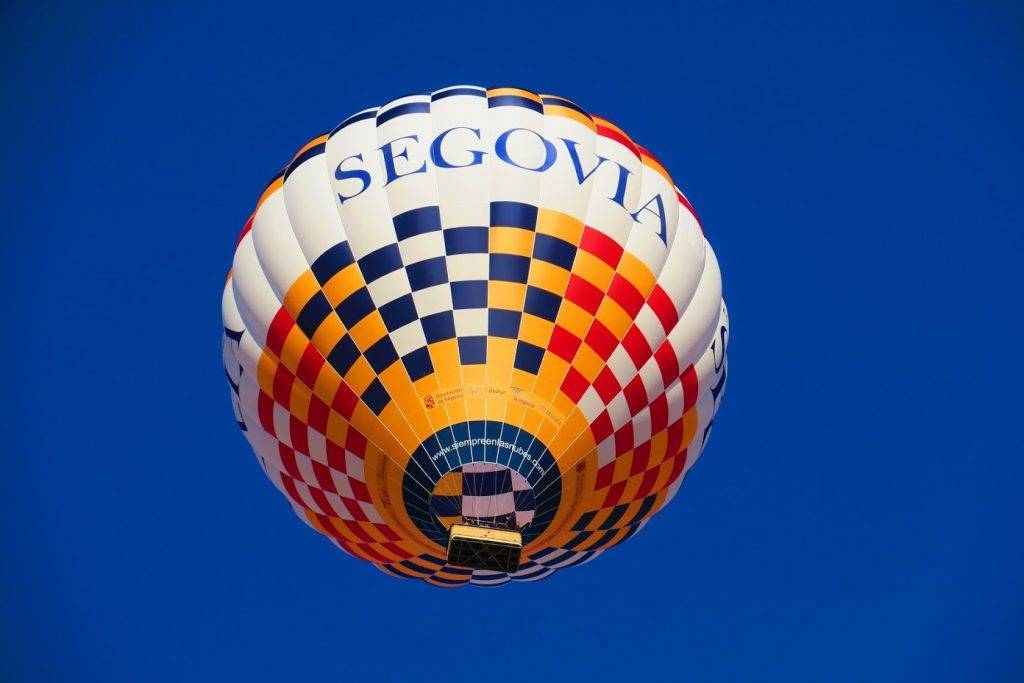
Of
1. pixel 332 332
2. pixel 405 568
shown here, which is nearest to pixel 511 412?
pixel 332 332

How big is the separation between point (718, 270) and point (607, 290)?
5.80ft

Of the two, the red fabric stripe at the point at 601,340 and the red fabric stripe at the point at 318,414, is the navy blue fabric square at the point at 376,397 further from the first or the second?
the red fabric stripe at the point at 601,340

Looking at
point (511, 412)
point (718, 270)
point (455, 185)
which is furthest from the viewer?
point (718, 270)

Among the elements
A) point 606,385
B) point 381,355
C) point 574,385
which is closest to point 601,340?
point 606,385

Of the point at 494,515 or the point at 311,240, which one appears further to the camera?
the point at 311,240

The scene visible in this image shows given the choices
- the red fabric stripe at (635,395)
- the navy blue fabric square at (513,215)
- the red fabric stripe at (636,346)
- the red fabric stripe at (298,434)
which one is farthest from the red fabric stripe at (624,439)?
the red fabric stripe at (298,434)

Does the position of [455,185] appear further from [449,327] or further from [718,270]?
[718,270]

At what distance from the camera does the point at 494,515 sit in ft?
47.4

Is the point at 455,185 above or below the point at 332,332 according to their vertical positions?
above

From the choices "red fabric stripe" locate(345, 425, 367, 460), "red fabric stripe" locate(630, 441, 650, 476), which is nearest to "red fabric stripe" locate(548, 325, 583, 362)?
"red fabric stripe" locate(630, 441, 650, 476)

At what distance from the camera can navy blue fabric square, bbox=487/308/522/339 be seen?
47.7 feet

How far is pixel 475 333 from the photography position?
14531 millimetres

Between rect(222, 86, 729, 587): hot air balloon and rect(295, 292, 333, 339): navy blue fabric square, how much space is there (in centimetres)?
3

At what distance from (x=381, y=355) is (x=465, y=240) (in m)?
1.21
